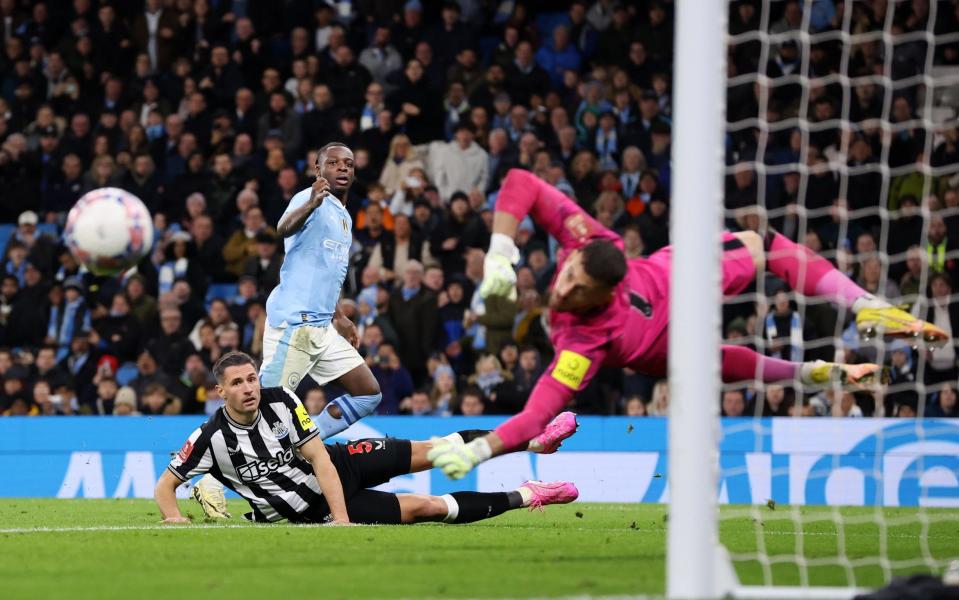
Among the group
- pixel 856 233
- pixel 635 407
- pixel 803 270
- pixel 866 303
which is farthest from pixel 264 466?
pixel 856 233

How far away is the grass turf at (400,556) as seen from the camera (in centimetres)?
560

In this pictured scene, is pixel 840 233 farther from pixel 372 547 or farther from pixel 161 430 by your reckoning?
pixel 372 547

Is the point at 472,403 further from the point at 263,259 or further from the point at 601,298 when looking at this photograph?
the point at 601,298

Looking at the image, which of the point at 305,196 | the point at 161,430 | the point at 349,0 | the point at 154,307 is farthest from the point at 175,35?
the point at 305,196

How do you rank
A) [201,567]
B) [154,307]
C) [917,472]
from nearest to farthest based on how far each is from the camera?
1. [201,567]
2. [917,472]
3. [154,307]

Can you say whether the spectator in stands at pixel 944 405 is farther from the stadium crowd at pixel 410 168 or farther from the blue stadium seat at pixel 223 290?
the blue stadium seat at pixel 223 290

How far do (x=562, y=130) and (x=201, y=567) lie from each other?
10665mm

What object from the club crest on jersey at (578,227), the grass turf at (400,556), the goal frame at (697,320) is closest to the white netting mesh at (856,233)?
the grass turf at (400,556)

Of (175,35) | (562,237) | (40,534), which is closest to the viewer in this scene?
(562,237)

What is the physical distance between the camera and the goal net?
17.1 feet

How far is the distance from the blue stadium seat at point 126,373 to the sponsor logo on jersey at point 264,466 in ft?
25.2

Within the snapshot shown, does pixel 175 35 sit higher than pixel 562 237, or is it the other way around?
pixel 175 35

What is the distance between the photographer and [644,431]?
13328 millimetres

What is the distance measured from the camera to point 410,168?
53.6 feet
